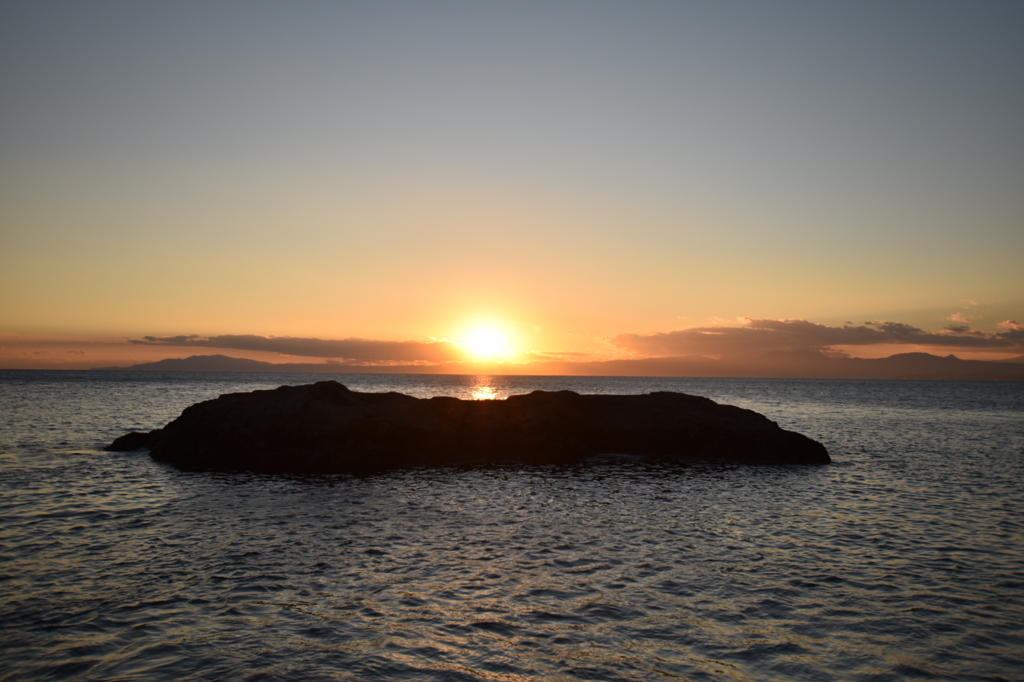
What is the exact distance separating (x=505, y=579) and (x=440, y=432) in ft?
63.6

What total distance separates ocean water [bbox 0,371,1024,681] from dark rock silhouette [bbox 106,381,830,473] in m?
3.45

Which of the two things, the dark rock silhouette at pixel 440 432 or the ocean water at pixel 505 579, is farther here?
the dark rock silhouette at pixel 440 432

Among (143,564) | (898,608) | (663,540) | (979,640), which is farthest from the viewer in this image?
(663,540)

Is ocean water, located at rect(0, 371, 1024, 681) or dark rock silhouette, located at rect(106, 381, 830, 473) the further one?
dark rock silhouette, located at rect(106, 381, 830, 473)

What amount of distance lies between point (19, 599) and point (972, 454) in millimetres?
43594

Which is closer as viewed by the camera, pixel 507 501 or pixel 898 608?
pixel 898 608

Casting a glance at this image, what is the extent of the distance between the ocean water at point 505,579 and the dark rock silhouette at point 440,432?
11.3ft

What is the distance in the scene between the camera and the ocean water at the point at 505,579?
8789 mm

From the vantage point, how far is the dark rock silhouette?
27703 millimetres

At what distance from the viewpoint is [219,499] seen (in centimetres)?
2009

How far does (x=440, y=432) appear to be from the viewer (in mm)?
31250

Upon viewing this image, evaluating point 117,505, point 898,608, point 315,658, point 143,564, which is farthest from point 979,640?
point 117,505

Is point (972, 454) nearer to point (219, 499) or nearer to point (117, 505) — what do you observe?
point (219, 499)

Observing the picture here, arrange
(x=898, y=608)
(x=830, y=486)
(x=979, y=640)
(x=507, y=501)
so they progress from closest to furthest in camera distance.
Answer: (x=979, y=640) < (x=898, y=608) < (x=507, y=501) < (x=830, y=486)
